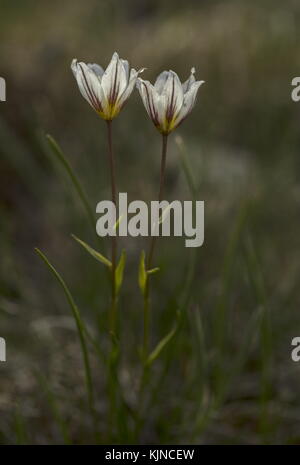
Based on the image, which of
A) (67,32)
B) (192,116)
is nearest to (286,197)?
(192,116)

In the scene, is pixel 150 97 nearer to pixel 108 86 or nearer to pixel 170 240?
pixel 108 86

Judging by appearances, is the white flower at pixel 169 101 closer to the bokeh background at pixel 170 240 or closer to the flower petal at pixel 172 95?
the flower petal at pixel 172 95

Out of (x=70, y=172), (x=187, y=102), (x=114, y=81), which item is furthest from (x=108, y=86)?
(x=70, y=172)

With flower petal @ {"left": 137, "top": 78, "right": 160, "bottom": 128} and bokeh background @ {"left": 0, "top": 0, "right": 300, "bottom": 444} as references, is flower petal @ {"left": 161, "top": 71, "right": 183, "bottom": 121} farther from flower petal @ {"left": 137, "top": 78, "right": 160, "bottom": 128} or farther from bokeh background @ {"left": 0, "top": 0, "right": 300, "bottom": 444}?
bokeh background @ {"left": 0, "top": 0, "right": 300, "bottom": 444}

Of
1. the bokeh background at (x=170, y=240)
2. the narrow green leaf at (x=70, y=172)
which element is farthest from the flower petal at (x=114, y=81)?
the bokeh background at (x=170, y=240)

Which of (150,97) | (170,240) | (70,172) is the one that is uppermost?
(150,97)
